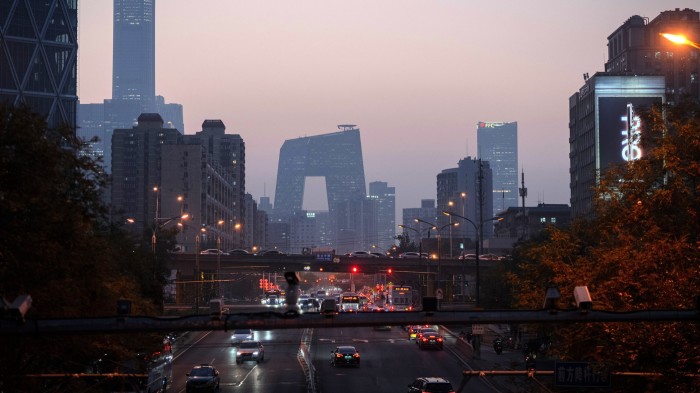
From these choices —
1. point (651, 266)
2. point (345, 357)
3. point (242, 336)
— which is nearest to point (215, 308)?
point (651, 266)

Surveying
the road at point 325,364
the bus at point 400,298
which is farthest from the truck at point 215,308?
the bus at point 400,298

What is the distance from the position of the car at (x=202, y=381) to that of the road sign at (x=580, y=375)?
26.6 m

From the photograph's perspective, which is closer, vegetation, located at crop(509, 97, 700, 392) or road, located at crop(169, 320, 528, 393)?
vegetation, located at crop(509, 97, 700, 392)

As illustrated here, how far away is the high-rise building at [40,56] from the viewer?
149488 mm

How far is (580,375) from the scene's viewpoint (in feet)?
94.3

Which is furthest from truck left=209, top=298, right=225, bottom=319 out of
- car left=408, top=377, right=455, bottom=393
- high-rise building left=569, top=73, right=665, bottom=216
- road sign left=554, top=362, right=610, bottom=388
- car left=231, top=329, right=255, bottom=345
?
high-rise building left=569, top=73, right=665, bottom=216

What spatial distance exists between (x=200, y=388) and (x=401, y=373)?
16686 mm

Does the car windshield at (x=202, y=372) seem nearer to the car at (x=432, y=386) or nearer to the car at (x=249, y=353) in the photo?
A: the car at (x=432, y=386)

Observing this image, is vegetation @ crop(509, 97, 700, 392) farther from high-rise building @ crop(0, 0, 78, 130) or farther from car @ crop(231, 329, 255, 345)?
high-rise building @ crop(0, 0, 78, 130)

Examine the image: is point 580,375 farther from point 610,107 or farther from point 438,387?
point 610,107

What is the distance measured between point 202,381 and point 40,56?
375 ft

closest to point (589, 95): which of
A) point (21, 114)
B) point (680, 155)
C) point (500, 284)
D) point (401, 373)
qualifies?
point (500, 284)

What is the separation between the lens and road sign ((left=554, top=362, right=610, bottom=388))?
28094 mm

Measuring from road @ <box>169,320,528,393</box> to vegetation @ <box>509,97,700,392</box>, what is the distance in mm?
21049
